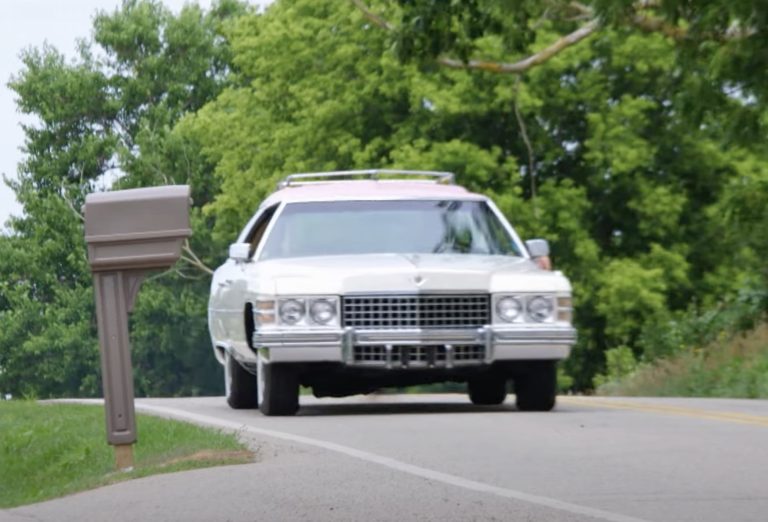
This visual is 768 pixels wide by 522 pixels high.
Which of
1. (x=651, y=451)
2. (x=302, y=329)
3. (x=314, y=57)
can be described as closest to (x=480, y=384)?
(x=302, y=329)

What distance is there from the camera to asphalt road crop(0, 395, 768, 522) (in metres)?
9.70

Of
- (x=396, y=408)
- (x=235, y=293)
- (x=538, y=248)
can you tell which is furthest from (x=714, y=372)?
(x=235, y=293)

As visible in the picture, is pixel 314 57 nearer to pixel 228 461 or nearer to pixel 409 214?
pixel 409 214

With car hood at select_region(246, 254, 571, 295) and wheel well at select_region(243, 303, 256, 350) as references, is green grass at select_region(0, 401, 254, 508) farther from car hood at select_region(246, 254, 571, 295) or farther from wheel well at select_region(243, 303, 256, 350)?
car hood at select_region(246, 254, 571, 295)

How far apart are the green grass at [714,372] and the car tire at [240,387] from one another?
620 centimetres

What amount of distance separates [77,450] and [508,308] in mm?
3937

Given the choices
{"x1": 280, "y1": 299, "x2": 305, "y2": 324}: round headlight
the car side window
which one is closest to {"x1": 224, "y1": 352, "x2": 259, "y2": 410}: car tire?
the car side window

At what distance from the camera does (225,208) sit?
58344 mm

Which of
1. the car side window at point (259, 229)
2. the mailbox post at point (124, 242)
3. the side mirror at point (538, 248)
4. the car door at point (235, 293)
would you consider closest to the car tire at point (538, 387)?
the side mirror at point (538, 248)

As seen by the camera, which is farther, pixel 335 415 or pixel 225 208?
pixel 225 208

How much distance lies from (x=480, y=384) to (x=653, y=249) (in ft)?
96.5

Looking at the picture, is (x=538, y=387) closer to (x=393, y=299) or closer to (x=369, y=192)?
(x=393, y=299)

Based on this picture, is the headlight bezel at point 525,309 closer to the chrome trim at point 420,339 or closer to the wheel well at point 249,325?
the chrome trim at point 420,339

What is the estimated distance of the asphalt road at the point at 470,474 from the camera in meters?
9.70
